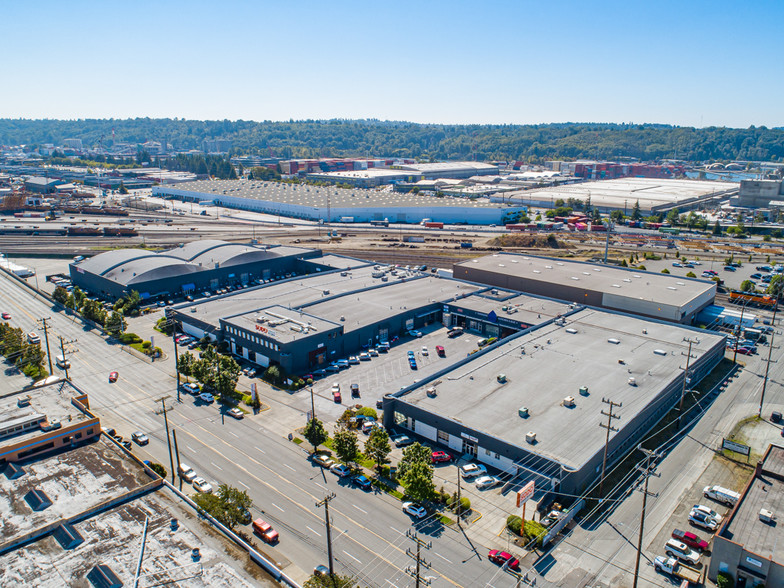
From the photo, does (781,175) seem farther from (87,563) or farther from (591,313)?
(87,563)

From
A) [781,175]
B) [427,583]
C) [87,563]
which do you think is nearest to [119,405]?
[87,563]

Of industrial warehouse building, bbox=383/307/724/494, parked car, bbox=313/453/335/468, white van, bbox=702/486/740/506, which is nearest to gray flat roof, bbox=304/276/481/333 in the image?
industrial warehouse building, bbox=383/307/724/494

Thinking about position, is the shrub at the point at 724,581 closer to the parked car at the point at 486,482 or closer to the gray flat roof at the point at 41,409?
the parked car at the point at 486,482

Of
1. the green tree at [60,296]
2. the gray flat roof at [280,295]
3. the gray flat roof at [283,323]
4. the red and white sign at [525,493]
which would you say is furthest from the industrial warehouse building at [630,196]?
the red and white sign at [525,493]

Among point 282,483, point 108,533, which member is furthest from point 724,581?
point 108,533

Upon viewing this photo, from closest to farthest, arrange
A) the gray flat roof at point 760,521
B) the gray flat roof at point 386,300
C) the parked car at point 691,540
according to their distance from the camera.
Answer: the gray flat roof at point 760,521 < the parked car at point 691,540 < the gray flat roof at point 386,300
